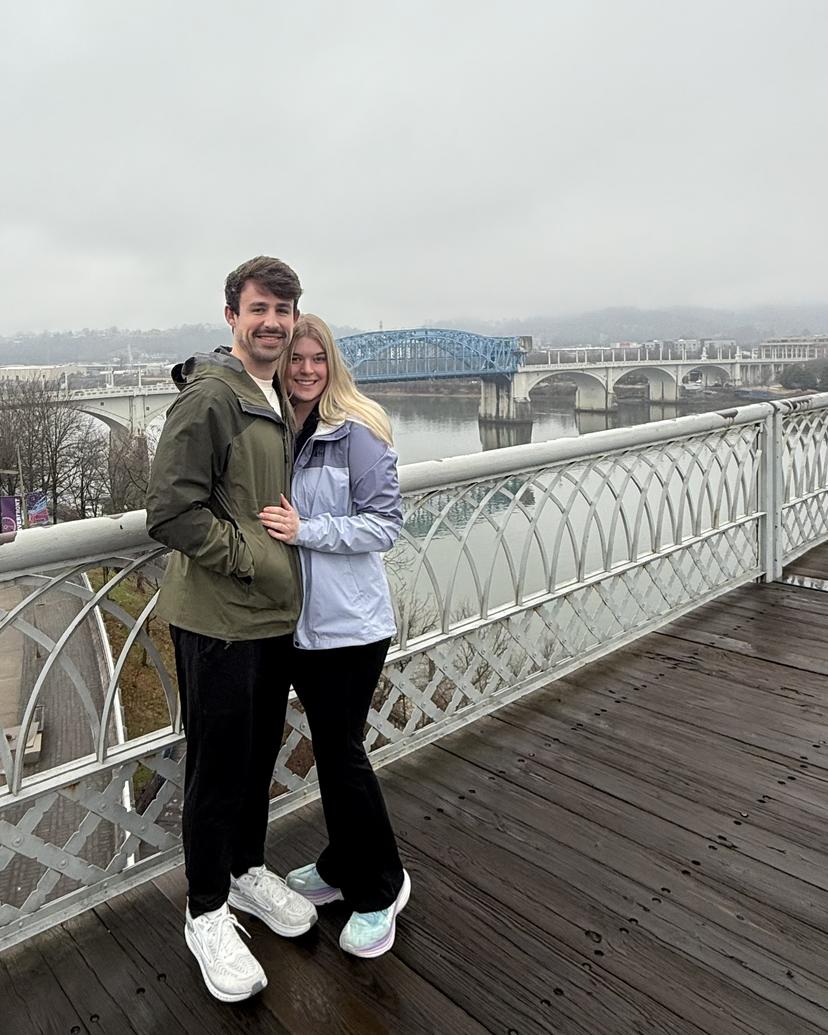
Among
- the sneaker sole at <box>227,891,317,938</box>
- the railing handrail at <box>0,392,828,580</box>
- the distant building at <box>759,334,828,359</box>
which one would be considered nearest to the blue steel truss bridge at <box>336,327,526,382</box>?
the distant building at <box>759,334,828,359</box>

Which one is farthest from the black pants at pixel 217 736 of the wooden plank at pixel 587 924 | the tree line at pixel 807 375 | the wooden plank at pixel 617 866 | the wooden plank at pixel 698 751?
the tree line at pixel 807 375

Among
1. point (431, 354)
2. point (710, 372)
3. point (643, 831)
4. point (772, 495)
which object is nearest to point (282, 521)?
point (643, 831)

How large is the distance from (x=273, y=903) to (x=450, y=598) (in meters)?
1.11

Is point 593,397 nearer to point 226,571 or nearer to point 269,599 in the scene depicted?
point 269,599

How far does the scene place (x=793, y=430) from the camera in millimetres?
4492

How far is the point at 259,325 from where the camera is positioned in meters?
1.55

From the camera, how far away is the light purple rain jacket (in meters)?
1.65

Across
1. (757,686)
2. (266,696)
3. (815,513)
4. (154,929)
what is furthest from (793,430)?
(154,929)

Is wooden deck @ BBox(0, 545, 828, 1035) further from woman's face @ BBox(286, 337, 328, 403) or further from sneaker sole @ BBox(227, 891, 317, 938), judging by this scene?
woman's face @ BBox(286, 337, 328, 403)

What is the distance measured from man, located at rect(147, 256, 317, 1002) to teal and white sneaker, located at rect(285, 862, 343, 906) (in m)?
0.20

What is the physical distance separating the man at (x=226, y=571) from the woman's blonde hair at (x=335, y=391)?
0.08 m

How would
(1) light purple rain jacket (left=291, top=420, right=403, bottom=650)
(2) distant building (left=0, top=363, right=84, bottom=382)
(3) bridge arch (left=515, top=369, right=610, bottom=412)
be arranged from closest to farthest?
(1) light purple rain jacket (left=291, top=420, right=403, bottom=650) → (3) bridge arch (left=515, top=369, right=610, bottom=412) → (2) distant building (left=0, top=363, right=84, bottom=382)

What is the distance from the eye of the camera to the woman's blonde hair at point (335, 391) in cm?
168

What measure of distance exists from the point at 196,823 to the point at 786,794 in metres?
1.68
